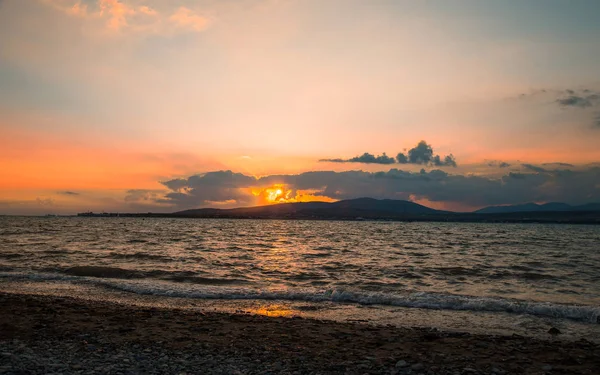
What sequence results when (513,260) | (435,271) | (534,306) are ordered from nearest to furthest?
(534,306), (435,271), (513,260)

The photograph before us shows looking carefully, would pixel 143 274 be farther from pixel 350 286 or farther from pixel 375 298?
pixel 375 298

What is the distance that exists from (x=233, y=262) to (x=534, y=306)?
23.3 m

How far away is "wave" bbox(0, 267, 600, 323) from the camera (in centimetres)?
1807

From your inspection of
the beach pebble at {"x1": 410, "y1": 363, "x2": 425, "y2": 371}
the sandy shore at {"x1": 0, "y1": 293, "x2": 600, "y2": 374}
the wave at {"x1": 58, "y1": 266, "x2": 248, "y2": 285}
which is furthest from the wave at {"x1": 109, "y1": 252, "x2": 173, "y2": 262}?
the beach pebble at {"x1": 410, "y1": 363, "x2": 425, "y2": 371}

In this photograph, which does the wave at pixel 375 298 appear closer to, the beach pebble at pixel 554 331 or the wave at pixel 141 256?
the beach pebble at pixel 554 331

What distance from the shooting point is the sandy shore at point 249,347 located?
32.3 feet

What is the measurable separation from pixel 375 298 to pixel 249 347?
10.2 meters

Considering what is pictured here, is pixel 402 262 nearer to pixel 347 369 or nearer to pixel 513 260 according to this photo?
pixel 513 260

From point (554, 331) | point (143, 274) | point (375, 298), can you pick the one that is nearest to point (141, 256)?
point (143, 274)

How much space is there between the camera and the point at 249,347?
1163 centimetres

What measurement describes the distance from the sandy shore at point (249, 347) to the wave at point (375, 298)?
498cm

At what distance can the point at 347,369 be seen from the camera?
32.5 ft

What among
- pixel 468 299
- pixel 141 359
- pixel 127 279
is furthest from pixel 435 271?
pixel 141 359

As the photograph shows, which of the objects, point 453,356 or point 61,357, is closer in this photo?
point 61,357
